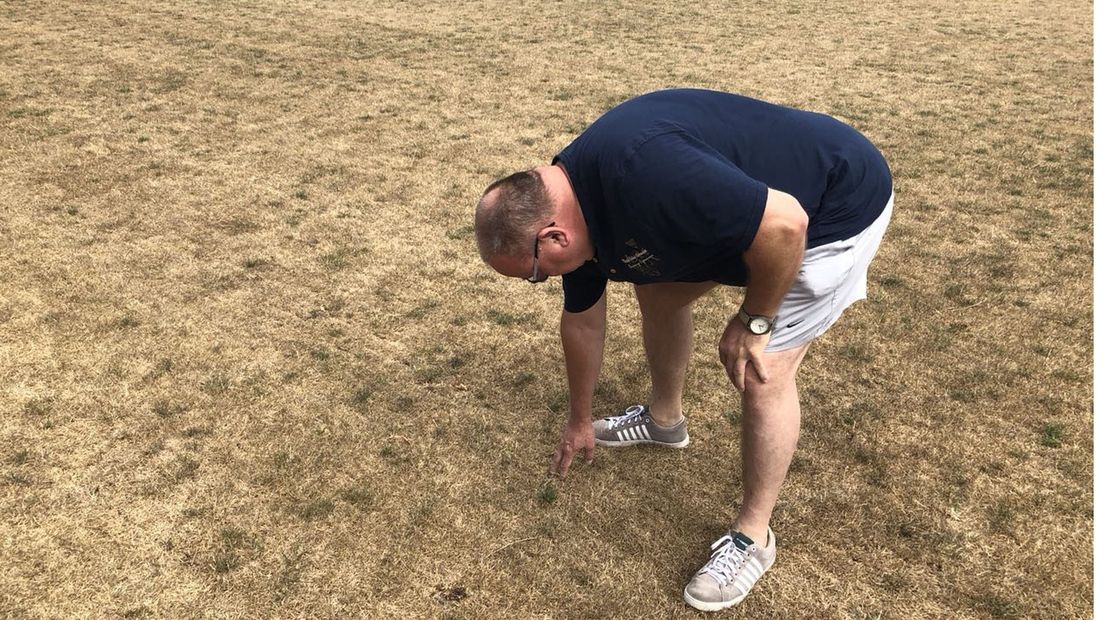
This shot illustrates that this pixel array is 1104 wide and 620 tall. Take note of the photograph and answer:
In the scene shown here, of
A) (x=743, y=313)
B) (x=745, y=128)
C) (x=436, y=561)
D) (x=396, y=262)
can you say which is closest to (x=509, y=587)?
(x=436, y=561)

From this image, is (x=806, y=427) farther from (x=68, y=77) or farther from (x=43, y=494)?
(x=68, y=77)

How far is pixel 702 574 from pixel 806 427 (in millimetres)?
917

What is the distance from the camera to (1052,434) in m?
3.05

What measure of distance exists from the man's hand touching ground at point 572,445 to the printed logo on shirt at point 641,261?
31.8 inches

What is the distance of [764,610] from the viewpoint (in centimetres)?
243

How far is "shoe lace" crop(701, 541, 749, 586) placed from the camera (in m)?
2.42

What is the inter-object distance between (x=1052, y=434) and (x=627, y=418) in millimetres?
1544

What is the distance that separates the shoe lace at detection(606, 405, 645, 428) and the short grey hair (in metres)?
1.29

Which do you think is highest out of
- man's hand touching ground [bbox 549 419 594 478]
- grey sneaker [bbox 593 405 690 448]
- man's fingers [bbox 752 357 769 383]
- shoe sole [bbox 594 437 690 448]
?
man's fingers [bbox 752 357 769 383]

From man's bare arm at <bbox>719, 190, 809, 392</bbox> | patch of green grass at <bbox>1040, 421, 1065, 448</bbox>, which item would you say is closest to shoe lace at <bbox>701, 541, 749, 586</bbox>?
man's bare arm at <bbox>719, 190, 809, 392</bbox>

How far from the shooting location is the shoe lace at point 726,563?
95.3 inches

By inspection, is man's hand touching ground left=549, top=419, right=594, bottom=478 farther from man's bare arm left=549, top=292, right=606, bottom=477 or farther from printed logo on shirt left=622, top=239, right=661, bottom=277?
printed logo on shirt left=622, top=239, right=661, bottom=277

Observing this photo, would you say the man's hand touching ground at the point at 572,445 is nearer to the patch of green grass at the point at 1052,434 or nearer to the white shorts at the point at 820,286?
the white shorts at the point at 820,286

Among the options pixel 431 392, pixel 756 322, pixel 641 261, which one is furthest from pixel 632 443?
pixel 641 261
